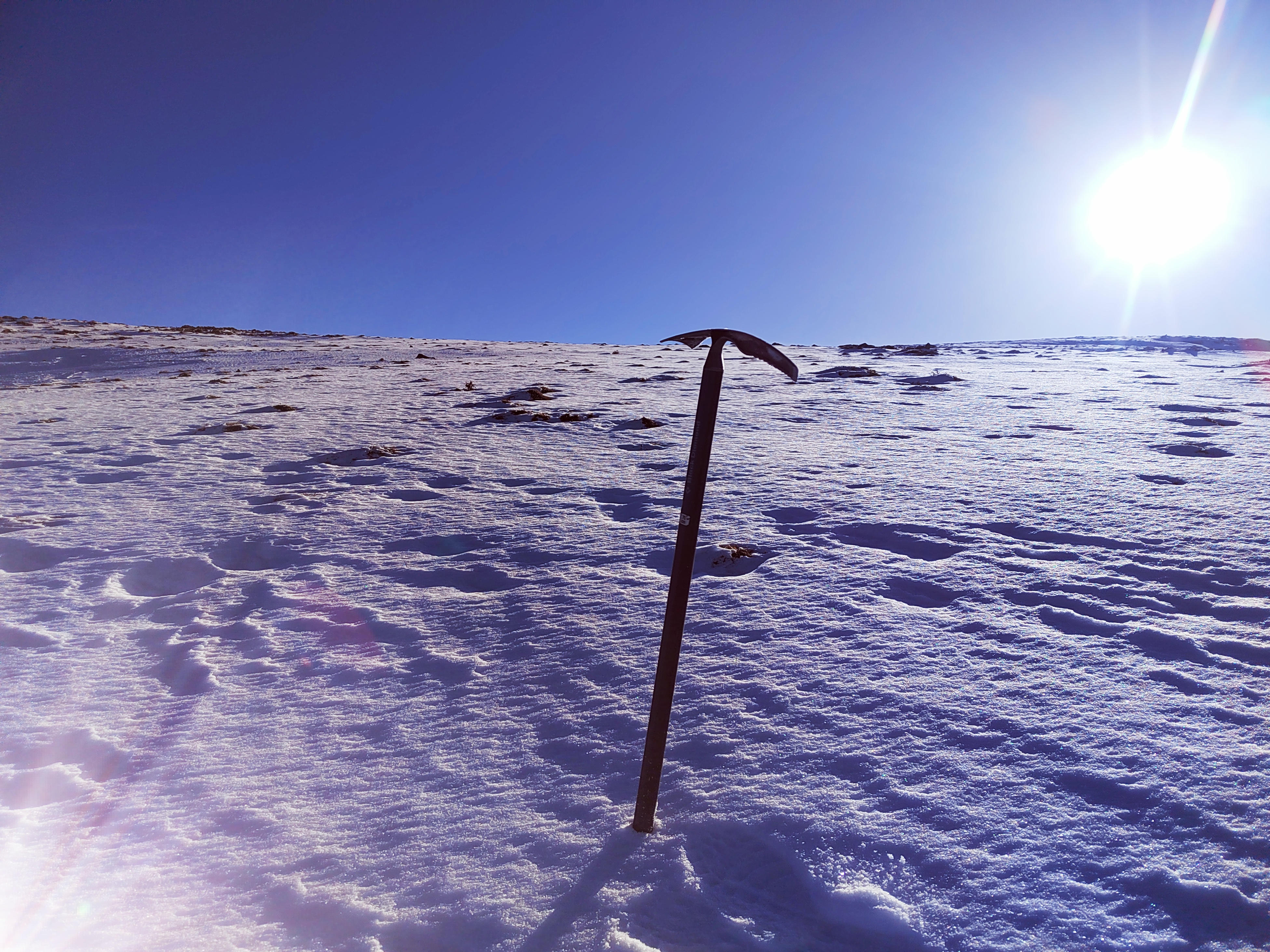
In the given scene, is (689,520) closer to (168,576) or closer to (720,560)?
(720,560)

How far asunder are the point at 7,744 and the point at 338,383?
9.27 m

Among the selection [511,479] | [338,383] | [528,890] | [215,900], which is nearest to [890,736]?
[528,890]

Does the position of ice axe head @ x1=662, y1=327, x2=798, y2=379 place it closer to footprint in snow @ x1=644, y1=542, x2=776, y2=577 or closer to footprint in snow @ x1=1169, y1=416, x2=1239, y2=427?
footprint in snow @ x1=644, y1=542, x2=776, y2=577

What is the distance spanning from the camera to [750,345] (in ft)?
5.17

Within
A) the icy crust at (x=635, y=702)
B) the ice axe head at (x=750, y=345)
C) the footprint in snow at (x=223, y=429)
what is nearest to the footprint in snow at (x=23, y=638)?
the icy crust at (x=635, y=702)

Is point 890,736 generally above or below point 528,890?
above

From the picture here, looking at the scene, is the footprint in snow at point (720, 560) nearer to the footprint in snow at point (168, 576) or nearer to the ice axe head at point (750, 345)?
the ice axe head at point (750, 345)

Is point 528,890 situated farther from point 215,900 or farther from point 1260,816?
point 1260,816

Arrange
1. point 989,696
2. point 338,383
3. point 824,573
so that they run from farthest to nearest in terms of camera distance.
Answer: point 338,383
point 824,573
point 989,696

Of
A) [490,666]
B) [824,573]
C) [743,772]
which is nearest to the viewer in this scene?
[743,772]

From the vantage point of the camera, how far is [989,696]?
2.30 meters

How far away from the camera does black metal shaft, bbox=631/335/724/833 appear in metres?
1.53

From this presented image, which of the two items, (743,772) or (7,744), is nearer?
(743,772)

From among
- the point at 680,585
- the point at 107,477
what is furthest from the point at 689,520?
the point at 107,477
